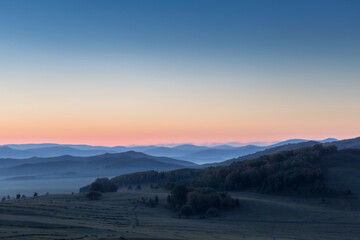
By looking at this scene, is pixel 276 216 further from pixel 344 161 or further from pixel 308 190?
pixel 344 161

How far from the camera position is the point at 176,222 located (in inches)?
1100

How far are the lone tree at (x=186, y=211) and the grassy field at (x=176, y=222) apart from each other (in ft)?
4.67

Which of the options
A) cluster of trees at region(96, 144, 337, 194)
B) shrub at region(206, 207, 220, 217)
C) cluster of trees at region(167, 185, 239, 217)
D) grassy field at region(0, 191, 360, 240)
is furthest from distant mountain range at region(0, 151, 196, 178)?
shrub at region(206, 207, 220, 217)

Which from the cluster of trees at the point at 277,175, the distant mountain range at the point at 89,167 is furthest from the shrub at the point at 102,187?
the distant mountain range at the point at 89,167

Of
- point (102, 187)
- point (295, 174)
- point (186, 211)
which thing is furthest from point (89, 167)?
point (186, 211)

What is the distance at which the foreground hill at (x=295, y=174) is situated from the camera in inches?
1780

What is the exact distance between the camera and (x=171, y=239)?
61.3 ft

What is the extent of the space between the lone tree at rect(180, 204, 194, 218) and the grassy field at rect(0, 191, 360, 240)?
142 cm

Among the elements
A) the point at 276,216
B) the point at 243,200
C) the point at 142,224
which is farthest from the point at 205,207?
the point at 142,224

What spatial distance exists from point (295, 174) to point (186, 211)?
56.7 ft

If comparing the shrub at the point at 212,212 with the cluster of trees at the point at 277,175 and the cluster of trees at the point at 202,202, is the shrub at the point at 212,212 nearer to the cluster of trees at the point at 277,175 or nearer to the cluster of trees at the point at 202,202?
the cluster of trees at the point at 202,202

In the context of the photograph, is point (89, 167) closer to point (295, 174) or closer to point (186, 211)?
point (295, 174)

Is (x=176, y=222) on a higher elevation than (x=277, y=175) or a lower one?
lower

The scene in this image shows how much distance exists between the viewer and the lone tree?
3385 centimetres
